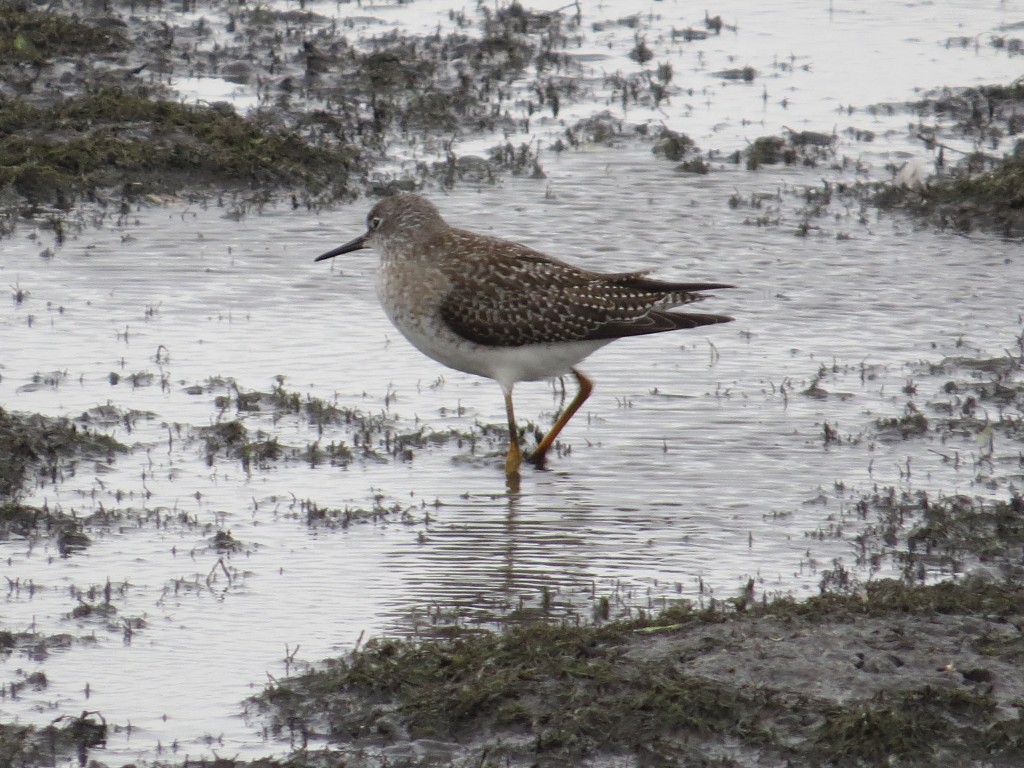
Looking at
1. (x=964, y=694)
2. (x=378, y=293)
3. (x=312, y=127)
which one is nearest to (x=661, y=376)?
(x=378, y=293)

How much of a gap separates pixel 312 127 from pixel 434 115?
132 cm

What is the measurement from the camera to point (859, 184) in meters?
15.0

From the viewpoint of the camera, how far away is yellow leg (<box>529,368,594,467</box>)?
31.6 ft

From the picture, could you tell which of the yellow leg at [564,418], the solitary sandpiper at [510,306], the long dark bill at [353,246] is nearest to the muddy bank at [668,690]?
the yellow leg at [564,418]

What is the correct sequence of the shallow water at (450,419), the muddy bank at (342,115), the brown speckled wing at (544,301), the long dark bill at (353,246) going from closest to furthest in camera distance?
the shallow water at (450,419) → the brown speckled wing at (544,301) → the long dark bill at (353,246) → the muddy bank at (342,115)

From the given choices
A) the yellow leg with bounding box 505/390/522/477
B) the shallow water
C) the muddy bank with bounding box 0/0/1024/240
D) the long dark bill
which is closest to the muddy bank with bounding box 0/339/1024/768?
the shallow water

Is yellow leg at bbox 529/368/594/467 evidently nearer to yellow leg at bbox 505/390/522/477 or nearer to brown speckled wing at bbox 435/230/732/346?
yellow leg at bbox 505/390/522/477

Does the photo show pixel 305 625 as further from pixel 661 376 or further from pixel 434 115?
pixel 434 115

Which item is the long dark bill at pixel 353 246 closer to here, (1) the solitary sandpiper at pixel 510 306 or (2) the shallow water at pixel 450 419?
(1) the solitary sandpiper at pixel 510 306

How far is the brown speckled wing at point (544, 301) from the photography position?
9852 millimetres

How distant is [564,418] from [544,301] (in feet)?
2.27

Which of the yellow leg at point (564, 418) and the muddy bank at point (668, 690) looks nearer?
the muddy bank at point (668, 690)

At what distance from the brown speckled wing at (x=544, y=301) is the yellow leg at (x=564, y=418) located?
36 cm

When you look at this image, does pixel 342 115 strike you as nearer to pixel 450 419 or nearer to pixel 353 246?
pixel 353 246
